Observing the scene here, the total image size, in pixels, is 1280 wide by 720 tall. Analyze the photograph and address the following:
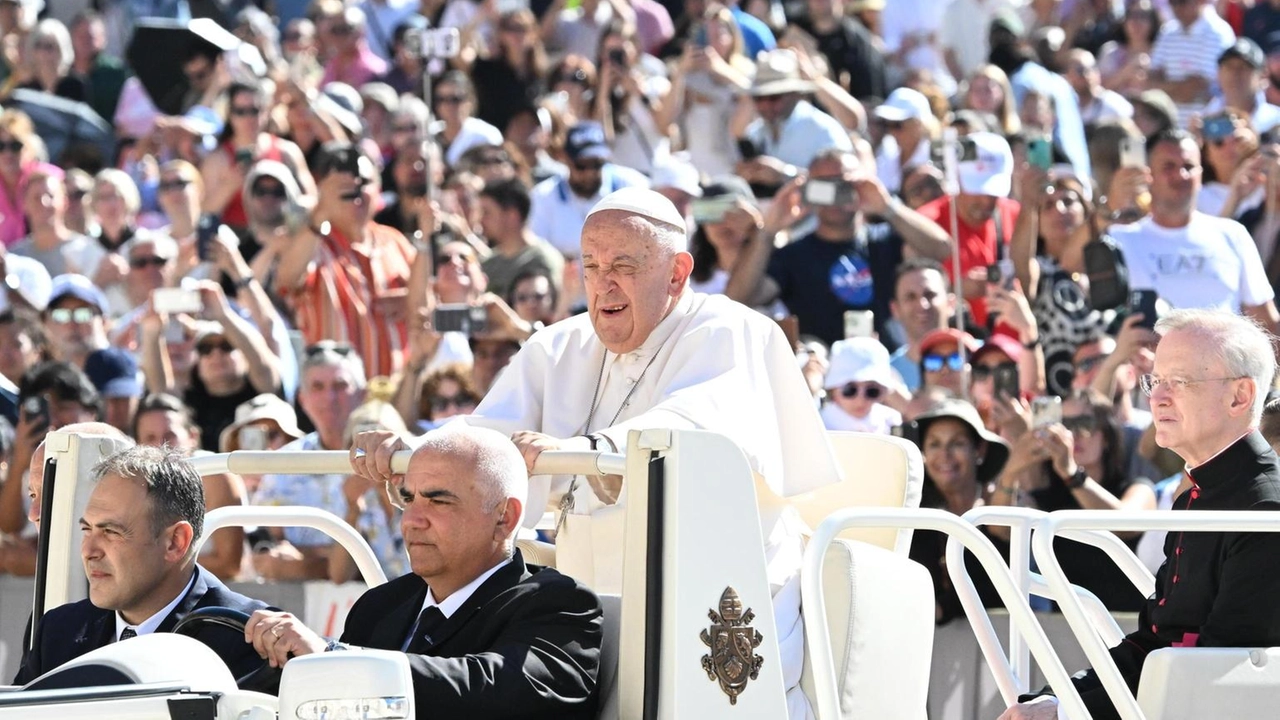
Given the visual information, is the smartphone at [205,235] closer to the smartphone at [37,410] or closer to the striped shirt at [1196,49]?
the smartphone at [37,410]

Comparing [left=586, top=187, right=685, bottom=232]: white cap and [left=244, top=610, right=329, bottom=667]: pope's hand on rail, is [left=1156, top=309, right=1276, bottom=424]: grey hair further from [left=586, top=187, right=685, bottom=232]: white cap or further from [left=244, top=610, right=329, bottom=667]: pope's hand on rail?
[left=244, top=610, right=329, bottom=667]: pope's hand on rail

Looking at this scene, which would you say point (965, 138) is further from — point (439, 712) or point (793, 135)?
point (439, 712)

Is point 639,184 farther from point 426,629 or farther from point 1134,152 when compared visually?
point 426,629

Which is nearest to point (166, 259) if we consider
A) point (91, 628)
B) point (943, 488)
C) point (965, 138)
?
point (965, 138)

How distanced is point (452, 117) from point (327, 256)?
3092 millimetres

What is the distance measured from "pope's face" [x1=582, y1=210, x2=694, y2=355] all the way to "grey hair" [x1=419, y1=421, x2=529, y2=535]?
2.82 feet

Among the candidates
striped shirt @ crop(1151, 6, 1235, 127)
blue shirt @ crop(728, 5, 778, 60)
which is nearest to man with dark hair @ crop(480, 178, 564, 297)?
blue shirt @ crop(728, 5, 778, 60)

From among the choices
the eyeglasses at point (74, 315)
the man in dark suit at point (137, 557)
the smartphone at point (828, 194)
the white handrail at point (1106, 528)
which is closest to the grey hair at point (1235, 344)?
the white handrail at point (1106, 528)

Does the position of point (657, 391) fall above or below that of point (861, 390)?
below

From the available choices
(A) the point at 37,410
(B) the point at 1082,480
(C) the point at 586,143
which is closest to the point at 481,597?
(B) the point at 1082,480

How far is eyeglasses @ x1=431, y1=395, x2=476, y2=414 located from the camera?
9.57 meters

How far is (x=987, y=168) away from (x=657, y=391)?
17.8 ft

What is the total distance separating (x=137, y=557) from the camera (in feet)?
16.3

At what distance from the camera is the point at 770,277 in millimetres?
10516
